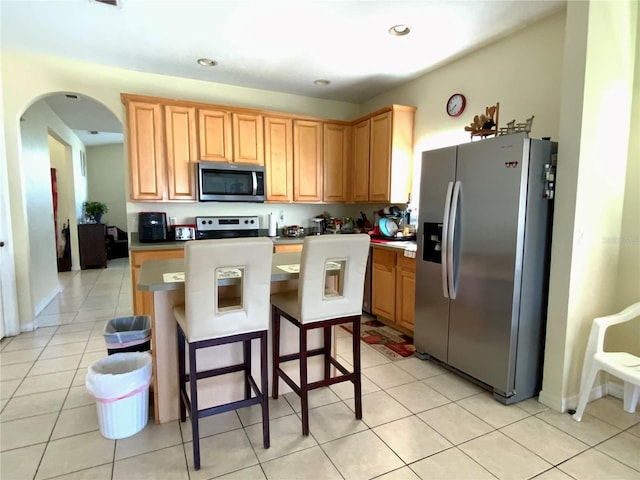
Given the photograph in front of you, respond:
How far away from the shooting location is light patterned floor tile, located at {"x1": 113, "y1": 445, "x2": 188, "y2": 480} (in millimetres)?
1651

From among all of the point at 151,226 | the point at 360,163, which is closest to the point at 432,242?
the point at 360,163

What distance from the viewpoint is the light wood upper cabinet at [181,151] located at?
3.66 metres

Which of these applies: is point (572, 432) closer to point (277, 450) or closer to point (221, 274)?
point (277, 450)

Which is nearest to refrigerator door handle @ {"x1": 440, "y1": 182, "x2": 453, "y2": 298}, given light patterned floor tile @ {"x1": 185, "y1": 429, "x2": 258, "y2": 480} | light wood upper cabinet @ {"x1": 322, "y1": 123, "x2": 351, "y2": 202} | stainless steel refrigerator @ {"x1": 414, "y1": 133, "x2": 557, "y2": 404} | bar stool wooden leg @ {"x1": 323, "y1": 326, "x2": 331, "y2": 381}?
stainless steel refrigerator @ {"x1": 414, "y1": 133, "x2": 557, "y2": 404}

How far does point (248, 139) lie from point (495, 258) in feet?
9.53

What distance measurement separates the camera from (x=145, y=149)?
3574 millimetres

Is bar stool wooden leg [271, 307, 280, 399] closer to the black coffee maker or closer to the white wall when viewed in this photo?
the black coffee maker

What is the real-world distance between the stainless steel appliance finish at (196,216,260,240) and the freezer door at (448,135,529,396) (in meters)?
2.59

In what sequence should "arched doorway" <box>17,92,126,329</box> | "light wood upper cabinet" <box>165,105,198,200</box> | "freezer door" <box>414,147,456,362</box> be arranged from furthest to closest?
"arched doorway" <box>17,92,126,329</box>
"light wood upper cabinet" <box>165,105,198,200</box>
"freezer door" <box>414,147,456,362</box>

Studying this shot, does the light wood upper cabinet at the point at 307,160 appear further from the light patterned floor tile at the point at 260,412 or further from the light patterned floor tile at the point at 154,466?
the light patterned floor tile at the point at 154,466

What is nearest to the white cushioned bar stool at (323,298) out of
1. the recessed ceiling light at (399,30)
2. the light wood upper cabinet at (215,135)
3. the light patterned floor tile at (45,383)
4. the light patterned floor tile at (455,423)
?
the light patterned floor tile at (455,423)

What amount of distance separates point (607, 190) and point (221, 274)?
2462mm

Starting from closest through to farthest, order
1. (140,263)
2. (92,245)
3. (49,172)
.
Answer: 1. (140,263)
2. (49,172)
3. (92,245)

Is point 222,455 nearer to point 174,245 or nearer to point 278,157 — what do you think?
point 174,245
